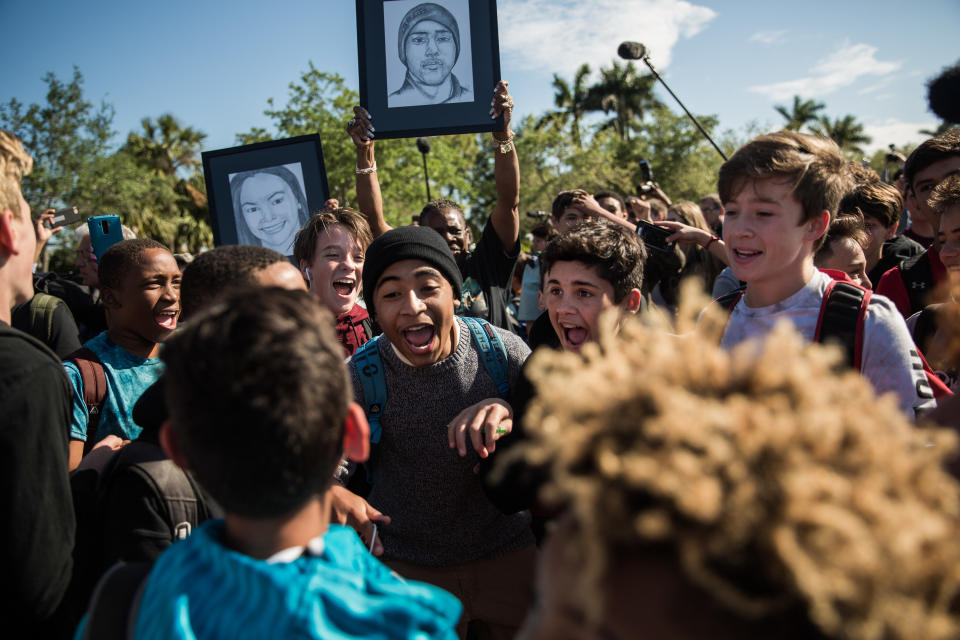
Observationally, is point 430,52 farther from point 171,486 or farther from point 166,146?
point 166,146

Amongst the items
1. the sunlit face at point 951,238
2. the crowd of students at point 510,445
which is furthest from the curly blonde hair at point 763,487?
the sunlit face at point 951,238

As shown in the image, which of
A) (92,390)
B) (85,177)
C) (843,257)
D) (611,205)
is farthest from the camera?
(85,177)

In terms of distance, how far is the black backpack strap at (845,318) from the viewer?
6.55ft

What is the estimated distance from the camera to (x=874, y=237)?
12.5 feet

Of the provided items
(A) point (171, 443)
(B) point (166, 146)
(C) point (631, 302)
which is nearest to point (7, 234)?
(A) point (171, 443)

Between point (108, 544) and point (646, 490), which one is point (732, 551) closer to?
point (646, 490)

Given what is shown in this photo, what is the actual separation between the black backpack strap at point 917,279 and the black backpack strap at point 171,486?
11.4 feet

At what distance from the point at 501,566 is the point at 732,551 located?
203cm

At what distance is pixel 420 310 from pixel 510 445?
2.45 feet

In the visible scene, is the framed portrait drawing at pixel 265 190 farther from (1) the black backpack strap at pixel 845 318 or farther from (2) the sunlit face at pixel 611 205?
(1) the black backpack strap at pixel 845 318

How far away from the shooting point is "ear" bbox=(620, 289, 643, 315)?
9.18ft

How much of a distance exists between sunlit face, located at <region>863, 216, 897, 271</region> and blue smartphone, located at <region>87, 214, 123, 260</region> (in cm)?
546

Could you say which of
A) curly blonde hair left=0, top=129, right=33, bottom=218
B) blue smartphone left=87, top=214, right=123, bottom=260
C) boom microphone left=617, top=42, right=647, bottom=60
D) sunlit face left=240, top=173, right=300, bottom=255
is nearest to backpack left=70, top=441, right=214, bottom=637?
curly blonde hair left=0, top=129, right=33, bottom=218

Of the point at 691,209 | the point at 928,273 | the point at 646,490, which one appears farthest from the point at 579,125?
the point at 646,490
